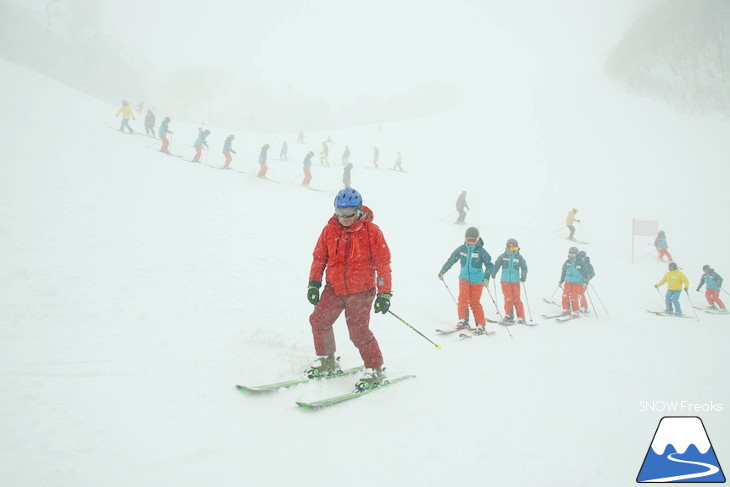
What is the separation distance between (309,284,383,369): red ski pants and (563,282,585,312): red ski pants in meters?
7.38

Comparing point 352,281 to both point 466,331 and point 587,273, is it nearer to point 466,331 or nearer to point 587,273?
point 466,331

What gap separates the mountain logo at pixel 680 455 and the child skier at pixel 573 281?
18.0ft

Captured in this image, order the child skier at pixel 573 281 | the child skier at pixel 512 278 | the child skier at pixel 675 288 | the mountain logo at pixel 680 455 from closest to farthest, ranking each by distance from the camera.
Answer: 1. the mountain logo at pixel 680 455
2. the child skier at pixel 512 278
3. the child skier at pixel 573 281
4. the child skier at pixel 675 288

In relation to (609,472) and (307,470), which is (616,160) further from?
(307,470)

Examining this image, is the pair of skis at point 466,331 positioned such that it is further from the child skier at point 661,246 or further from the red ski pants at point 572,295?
the child skier at point 661,246

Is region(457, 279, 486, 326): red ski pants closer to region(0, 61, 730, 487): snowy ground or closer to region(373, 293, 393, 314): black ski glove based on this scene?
region(0, 61, 730, 487): snowy ground

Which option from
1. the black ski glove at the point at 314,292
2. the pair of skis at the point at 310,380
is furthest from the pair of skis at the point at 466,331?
the black ski glove at the point at 314,292

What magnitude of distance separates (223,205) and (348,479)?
9.47 m

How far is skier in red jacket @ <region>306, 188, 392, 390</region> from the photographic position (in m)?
3.63

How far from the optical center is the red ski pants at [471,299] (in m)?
6.31

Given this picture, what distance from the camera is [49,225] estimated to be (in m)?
5.98

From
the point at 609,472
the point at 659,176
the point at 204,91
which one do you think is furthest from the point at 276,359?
the point at 204,91

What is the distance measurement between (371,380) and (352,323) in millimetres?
647

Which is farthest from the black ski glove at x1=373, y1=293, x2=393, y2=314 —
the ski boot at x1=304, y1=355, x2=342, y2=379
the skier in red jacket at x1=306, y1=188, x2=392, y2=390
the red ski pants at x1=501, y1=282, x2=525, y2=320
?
the red ski pants at x1=501, y1=282, x2=525, y2=320
